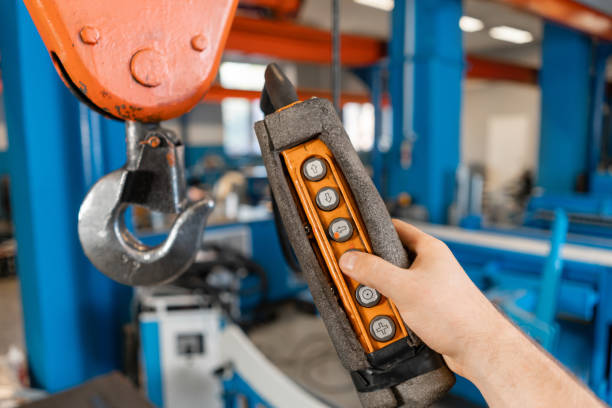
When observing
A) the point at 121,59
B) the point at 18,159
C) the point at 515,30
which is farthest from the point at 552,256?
the point at 515,30

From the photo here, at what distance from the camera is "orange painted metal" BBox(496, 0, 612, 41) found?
307cm

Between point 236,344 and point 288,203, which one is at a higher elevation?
point 288,203

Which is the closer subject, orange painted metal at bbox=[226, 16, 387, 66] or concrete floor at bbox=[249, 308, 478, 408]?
concrete floor at bbox=[249, 308, 478, 408]

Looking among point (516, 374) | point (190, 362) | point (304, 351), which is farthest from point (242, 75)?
point (516, 374)

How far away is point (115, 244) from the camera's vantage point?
1.74 ft

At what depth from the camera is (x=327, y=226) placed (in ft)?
1.57

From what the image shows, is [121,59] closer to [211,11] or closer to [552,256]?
[211,11]

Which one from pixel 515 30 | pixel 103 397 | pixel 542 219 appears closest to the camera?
pixel 103 397

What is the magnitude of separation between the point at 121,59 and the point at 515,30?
8856 millimetres

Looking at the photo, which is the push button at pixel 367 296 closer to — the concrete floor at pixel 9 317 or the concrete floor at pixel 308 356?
the concrete floor at pixel 308 356

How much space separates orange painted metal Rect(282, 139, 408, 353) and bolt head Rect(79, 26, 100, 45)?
230mm

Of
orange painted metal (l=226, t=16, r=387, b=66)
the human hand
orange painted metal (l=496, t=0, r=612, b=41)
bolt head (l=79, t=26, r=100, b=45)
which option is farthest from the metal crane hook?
orange painted metal (l=496, t=0, r=612, b=41)

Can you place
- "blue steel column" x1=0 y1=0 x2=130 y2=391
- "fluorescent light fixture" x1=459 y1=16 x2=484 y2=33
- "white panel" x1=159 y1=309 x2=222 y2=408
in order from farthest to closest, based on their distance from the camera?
1. "fluorescent light fixture" x1=459 y1=16 x2=484 y2=33
2. "white panel" x1=159 y1=309 x2=222 y2=408
3. "blue steel column" x1=0 y1=0 x2=130 y2=391

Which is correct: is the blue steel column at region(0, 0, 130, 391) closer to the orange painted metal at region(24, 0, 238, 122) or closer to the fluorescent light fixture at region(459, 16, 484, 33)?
the orange painted metal at region(24, 0, 238, 122)
